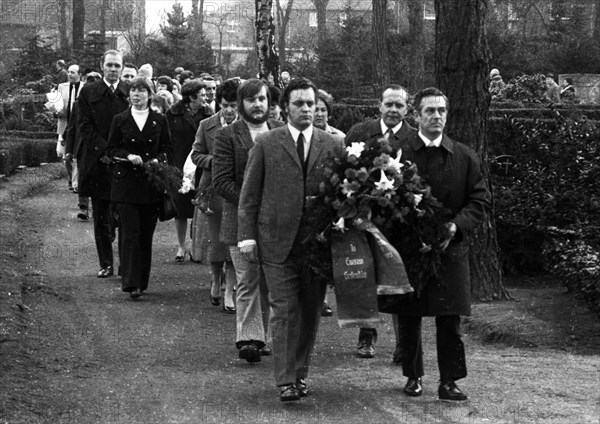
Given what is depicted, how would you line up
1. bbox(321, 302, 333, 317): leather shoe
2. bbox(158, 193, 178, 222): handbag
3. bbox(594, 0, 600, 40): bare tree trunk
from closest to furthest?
bbox(321, 302, 333, 317): leather shoe, bbox(158, 193, 178, 222): handbag, bbox(594, 0, 600, 40): bare tree trunk

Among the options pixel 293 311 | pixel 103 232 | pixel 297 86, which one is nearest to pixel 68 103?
pixel 103 232

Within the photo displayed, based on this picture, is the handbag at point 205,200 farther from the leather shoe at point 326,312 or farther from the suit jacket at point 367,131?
the suit jacket at point 367,131

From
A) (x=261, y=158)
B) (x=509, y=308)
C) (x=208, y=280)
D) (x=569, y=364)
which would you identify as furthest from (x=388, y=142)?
(x=208, y=280)

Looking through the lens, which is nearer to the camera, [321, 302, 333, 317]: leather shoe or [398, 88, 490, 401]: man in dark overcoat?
[398, 88, 490, 401]: man in dark overcoat

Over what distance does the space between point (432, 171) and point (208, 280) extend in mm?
5997

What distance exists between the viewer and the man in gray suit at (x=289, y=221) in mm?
8273

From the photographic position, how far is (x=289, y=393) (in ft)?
26.6

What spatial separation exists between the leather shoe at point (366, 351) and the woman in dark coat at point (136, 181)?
316 cm

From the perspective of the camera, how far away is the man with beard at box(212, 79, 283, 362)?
945 centimetres

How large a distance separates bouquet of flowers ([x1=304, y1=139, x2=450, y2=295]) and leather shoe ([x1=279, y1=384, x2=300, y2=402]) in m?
0.74

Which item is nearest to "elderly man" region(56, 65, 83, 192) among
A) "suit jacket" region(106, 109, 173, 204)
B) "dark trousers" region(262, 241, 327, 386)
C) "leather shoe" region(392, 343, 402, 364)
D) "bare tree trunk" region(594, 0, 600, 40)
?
"suit jacket" region(106, 109, 173, 204)

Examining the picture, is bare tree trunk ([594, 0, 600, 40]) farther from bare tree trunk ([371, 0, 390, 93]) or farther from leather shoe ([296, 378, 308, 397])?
leather shoe ([296, 378, 308, 397])

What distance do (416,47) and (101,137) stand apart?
25.0m

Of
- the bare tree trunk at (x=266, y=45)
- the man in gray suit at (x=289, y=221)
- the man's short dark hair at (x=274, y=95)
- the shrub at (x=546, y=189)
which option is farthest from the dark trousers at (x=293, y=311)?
the bare tree trunk at (x=266, y=45)
